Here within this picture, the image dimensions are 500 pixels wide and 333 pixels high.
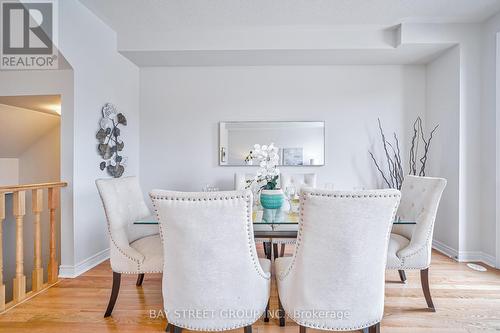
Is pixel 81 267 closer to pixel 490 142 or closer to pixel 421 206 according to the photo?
pixel 421 206

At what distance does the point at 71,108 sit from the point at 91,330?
1919 millimetres

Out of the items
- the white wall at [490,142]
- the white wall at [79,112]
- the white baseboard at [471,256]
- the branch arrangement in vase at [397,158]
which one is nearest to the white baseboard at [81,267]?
the white wall at [79,112]

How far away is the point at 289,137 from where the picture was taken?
3727 millimetres

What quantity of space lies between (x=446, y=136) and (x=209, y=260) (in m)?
3.33

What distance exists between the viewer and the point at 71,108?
2.57 metres

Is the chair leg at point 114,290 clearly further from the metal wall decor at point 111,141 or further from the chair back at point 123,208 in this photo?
the metal wall decor at point 111,141

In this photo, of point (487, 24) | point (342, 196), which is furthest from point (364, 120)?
point (342, 196)

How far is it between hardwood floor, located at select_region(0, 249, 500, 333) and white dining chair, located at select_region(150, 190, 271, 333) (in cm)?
59

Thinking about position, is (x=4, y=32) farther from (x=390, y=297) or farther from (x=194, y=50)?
(x=390, y=297)

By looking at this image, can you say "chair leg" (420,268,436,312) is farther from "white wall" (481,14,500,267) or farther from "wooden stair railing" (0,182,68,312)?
"wooden stair railing" (0,182,68,312)

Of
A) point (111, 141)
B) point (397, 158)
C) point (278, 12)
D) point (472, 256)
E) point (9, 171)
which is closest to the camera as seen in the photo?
point (278, 12)

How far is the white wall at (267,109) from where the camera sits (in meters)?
3.69

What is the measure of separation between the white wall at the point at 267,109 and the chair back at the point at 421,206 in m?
1.44

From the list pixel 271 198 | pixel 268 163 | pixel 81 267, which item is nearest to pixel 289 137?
pixel 268 163
